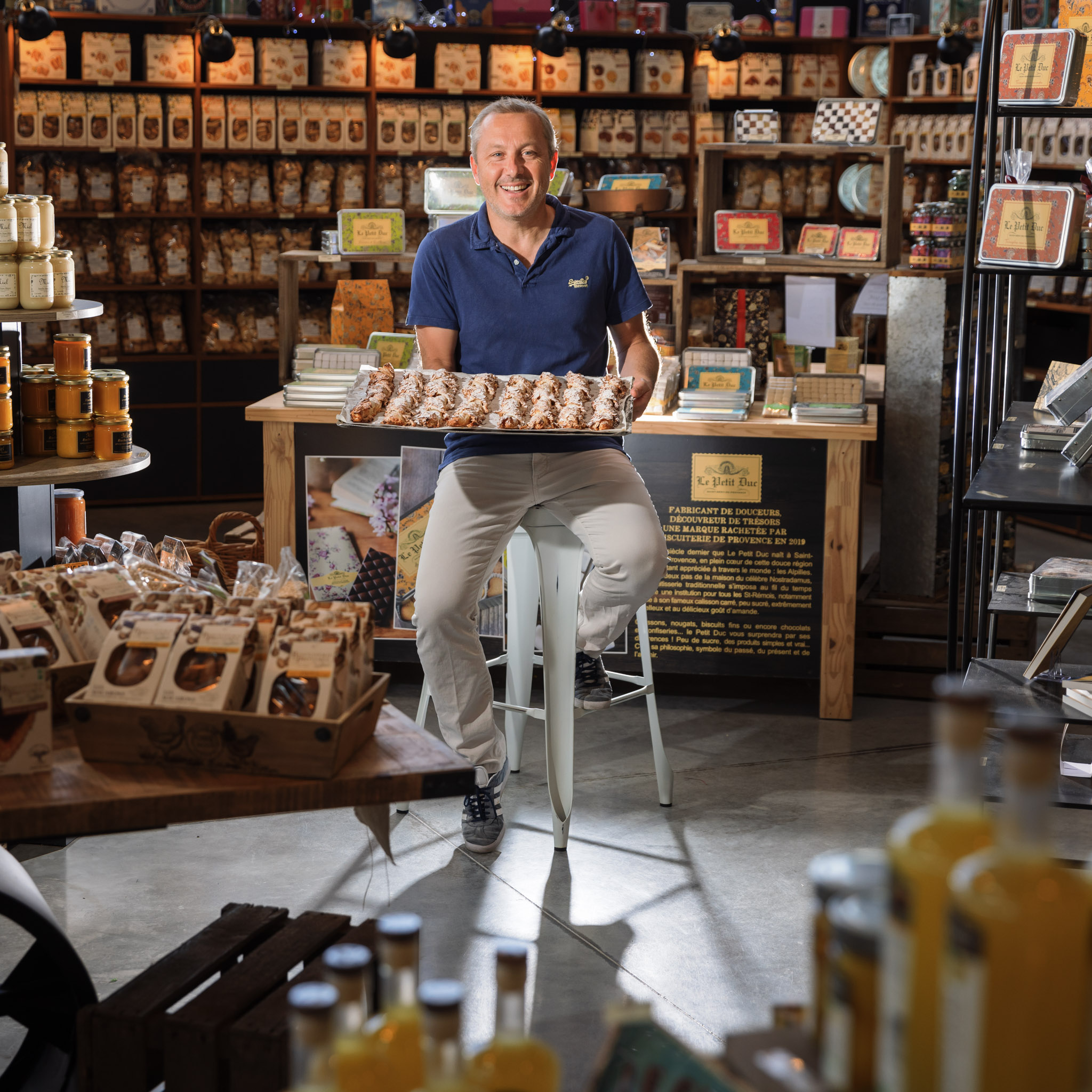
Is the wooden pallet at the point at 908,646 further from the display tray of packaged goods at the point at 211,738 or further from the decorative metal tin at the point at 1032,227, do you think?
the display tray of packaged goods at the point at 211,738

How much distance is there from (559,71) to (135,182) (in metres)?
2.38

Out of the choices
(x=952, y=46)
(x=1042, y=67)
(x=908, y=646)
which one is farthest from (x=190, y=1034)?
(x=952, y=46)

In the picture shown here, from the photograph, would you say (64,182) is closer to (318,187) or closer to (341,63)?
(318,187)

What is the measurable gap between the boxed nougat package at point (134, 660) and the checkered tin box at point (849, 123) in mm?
3580

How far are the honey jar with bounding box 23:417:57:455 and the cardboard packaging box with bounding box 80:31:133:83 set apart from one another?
4.25 m

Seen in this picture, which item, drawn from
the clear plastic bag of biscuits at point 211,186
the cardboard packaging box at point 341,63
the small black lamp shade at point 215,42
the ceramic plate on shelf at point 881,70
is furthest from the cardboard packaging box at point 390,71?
the ceramic plate on shelf at point 881,70

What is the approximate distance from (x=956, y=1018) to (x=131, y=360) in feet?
23.5

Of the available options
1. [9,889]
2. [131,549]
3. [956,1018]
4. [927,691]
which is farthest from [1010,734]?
[927,691]

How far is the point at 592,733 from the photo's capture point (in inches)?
175

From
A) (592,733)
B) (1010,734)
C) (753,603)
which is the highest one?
(1010,734)

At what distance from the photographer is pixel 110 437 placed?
376 centimetres

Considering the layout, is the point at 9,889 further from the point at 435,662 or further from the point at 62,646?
the point at 435,662

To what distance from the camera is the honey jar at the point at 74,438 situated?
3.72 m

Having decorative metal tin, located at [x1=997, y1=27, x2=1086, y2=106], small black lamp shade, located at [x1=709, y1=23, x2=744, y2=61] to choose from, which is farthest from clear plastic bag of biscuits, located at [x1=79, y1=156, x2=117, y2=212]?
decorative metal tin, located at [x1=997, y1=27, x2=1086, y2=106]
